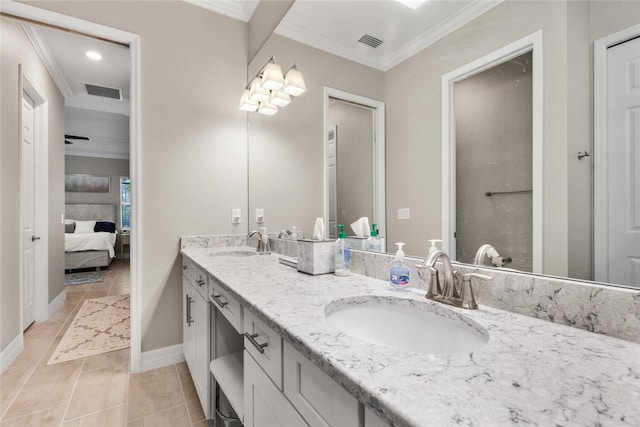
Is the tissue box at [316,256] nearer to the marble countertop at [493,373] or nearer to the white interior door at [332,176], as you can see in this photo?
the white interior door at [332,176]

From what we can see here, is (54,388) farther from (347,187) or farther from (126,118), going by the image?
(126,118)

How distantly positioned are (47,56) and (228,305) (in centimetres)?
349

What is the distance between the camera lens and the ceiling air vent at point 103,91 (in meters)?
3.73

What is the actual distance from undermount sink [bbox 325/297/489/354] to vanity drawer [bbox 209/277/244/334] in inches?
14.8

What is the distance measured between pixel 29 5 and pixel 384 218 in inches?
96.3

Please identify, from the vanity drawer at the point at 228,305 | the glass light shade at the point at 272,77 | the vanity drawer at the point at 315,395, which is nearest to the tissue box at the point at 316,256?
the vanity drawer at the point at 228,305

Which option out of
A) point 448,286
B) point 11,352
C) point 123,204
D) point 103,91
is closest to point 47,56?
point 103,91

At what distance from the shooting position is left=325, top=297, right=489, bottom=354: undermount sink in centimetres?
78

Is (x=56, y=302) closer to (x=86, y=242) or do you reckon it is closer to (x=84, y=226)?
(x=86, y=242)

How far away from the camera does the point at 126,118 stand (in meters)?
5.14

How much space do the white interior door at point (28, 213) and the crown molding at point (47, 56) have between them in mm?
452

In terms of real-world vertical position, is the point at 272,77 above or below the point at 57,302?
above

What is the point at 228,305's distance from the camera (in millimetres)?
1184

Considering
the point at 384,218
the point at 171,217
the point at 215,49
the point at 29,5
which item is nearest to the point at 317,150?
the point at 384,218
